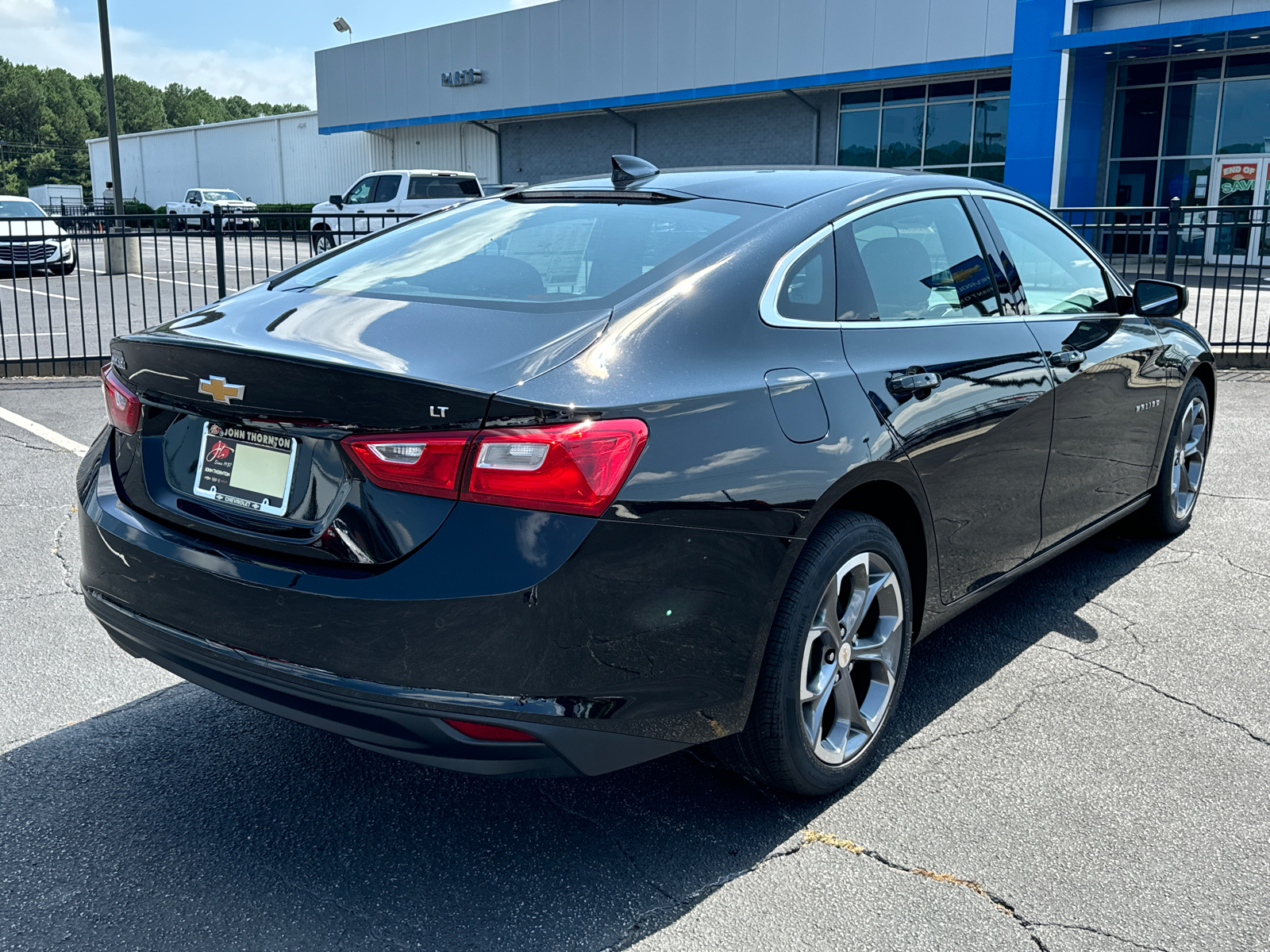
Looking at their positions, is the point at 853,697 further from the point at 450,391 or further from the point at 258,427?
the point at 258,427

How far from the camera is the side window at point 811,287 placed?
2.77 m

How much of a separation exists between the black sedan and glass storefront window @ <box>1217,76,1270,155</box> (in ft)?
78.0

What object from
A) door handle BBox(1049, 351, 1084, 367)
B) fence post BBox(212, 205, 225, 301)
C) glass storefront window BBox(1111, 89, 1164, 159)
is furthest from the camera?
glass storefront window BBox(1111, 89, 1164, 159)

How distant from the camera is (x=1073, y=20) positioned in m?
22.7

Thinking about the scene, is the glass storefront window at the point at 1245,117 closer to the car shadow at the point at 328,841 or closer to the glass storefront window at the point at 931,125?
the glass storefront window at the point at 931,125

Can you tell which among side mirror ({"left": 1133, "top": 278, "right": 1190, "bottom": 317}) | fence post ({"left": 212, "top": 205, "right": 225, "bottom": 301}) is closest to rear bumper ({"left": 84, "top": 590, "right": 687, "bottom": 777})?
side mirror ({"left": 1133, "top": 278, "right": 1190, "bottom": 317})

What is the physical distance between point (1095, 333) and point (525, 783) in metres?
2.61

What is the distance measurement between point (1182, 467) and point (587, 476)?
13.0 feet

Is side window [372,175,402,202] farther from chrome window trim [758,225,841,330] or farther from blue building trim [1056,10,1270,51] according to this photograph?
chrome window trim [758,225,841,330]

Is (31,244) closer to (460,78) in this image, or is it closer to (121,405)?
(121,405)

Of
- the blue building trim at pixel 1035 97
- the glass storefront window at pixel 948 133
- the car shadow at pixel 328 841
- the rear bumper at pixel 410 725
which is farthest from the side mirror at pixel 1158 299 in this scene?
the glass storefront window at pixel 948 133

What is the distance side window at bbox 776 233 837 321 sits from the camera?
277 centimetres

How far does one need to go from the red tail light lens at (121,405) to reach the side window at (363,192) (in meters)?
23.2

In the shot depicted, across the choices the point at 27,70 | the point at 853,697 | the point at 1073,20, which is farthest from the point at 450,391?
the point at 27,70
